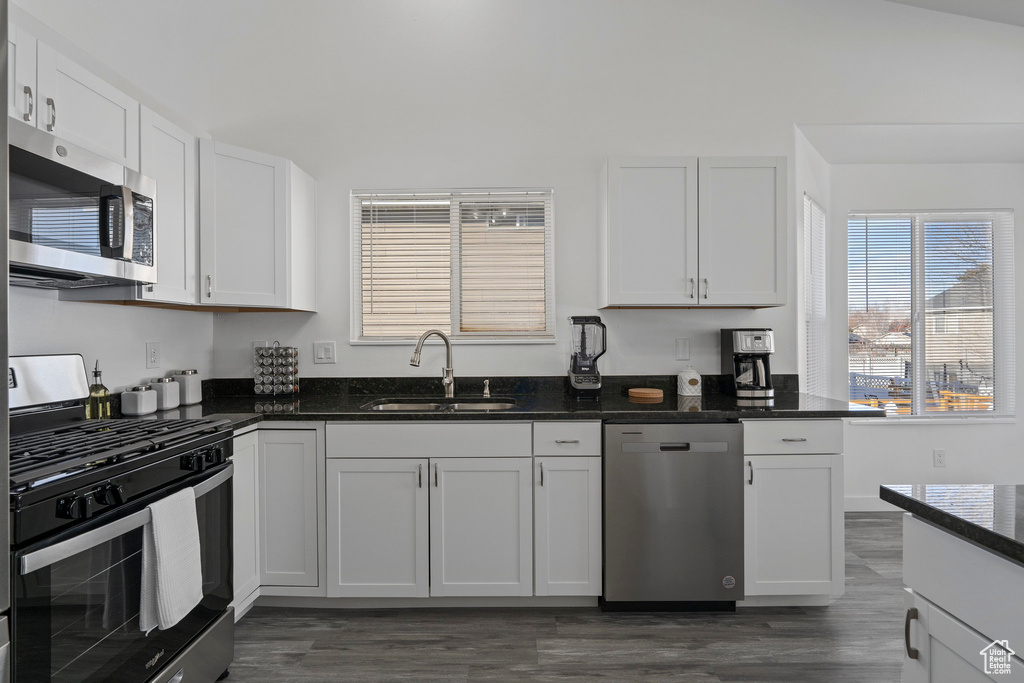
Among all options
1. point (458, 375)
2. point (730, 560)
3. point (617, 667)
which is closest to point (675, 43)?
point (458, 375)

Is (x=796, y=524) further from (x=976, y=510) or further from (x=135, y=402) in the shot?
(x=135, y=402)

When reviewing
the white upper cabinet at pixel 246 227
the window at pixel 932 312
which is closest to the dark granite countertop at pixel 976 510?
the white upper cabinet at pixel 246 227

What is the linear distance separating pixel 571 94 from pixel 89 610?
301cm

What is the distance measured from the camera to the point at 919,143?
3334 millimetres

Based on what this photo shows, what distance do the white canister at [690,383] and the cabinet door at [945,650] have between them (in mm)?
1900

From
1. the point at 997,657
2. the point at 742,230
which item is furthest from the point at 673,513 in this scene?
the point at 997,657

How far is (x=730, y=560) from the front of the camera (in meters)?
2.43

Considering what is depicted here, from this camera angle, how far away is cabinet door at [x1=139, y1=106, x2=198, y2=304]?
2.24 metres

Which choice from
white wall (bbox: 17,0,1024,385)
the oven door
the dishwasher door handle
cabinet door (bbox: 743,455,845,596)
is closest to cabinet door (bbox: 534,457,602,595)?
the dishwasher door handle

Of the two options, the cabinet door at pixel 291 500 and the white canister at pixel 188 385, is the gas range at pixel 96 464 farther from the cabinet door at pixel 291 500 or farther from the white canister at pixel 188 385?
the white canister at pixel 188 385

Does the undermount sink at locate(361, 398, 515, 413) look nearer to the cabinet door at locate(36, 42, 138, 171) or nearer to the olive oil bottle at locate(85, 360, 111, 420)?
the olive oil bottle at locate(85, 360, 111, 420)

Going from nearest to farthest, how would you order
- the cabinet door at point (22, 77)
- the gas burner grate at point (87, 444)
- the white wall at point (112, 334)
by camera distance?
the gas burner grate at point (87, 444)
the cabinet door at point (22, 77)
the white wall at point (112, 334)

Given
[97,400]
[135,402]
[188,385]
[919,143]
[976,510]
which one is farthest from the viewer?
[919,143]

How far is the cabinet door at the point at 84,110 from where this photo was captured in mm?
1737
